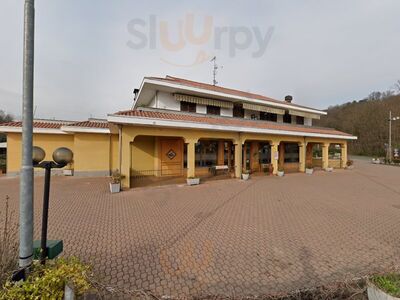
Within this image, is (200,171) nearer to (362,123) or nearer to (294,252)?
(294,252)

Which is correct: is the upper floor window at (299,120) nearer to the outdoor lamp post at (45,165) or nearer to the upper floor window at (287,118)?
the upper floor window at (287,118)

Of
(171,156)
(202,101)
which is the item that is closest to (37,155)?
(171,156)

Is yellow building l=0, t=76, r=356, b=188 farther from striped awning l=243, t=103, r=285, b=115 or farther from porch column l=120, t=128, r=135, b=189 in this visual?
porch column l=120, t=128, r=135, b=189

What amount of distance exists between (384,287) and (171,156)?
13315 millimetres

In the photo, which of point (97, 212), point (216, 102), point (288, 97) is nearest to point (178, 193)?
point (97, 212)

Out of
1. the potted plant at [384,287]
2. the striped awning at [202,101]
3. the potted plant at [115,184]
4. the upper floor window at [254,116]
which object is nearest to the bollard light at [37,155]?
the potted plant at [384,287]

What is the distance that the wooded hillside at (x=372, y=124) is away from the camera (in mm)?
40781

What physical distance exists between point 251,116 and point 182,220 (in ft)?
49.0

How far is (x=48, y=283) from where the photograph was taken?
226cm

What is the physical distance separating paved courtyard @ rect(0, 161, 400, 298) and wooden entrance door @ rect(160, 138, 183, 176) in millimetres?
5182

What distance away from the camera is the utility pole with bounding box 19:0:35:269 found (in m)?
2.42

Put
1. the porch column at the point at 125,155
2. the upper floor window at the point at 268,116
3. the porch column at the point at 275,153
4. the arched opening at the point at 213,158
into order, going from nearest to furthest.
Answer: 1. the porch column at the point at 125,155
2. the porch column at the point at 275,153
3. the arched opening at the point at 213,158
4. the upper floor window at the point at 268,116

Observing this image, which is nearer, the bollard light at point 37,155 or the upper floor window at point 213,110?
the bollard light at point 37,155

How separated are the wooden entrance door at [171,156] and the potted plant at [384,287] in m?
Answer: 13.0
